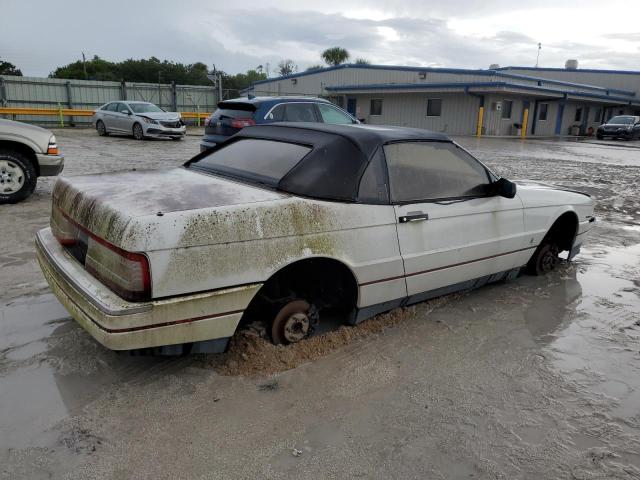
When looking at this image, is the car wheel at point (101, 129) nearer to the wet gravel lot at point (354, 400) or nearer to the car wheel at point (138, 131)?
the car wheel at point (138, 131)

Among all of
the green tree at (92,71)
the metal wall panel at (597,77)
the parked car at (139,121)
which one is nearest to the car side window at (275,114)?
the parked car at (139,121)

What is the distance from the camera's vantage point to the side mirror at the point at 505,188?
4.08 meters

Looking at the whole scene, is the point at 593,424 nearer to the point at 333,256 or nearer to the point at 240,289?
the point at 333,256

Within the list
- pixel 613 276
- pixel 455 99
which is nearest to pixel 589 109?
pixel 455 99

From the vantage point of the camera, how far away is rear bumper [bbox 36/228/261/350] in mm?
2590

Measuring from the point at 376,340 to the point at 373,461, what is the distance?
1279 mm

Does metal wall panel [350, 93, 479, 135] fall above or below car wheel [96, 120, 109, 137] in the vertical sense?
above

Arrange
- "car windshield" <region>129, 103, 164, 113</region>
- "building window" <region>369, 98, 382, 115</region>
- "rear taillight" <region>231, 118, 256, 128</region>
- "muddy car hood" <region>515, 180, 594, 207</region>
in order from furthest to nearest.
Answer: "building window" <region>369, 98, 382, 115</region>
"car windshield" <region>129, 103, 164, 113</region>
"rear taillight" <region>231, 118, 256, 128</region>
"muddy car hood" <region>515, 180, 594, 207</region>

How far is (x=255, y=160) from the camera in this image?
377 cm

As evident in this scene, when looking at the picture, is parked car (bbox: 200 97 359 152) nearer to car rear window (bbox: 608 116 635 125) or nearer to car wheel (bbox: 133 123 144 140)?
car wheel (bbox: 133 123 144 140)

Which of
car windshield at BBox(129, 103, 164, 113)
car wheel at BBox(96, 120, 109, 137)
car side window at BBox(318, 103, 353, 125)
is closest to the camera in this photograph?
car side window at BBox(318, 103, 353, 125)

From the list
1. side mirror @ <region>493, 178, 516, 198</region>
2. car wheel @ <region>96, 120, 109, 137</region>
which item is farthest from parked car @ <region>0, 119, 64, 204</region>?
car wheel @ <region>96, 120, 109, 137</region>

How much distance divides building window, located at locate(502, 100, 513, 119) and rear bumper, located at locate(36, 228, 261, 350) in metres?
32.0

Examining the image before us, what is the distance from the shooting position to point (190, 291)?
2.69 meters
